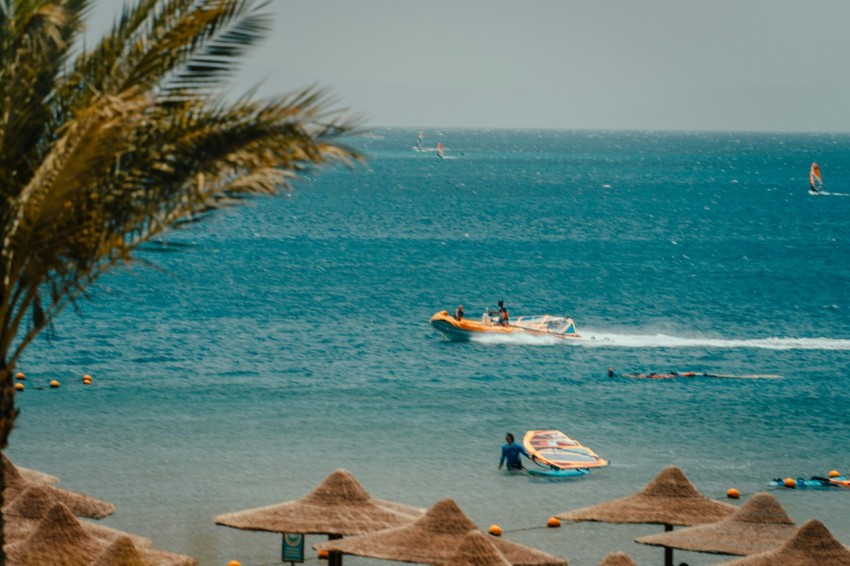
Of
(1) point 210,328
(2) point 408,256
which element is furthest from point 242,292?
(2) point 408,256

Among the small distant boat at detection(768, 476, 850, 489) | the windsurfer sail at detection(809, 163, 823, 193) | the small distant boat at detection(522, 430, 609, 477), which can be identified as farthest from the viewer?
the windsurfer sail at detection(809, 163, 823, 193)

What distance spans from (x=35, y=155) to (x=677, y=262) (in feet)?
283

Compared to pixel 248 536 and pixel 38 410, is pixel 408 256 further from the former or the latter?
pixel 248 536

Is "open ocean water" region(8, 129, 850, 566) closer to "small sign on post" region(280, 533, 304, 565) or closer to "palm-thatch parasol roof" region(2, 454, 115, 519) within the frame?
"palm-thatch parasol roof" region(2, 454, 115, 519)

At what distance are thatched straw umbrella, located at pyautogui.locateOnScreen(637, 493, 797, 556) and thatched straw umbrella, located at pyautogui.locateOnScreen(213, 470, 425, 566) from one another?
4.14 m

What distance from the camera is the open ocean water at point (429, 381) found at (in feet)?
101

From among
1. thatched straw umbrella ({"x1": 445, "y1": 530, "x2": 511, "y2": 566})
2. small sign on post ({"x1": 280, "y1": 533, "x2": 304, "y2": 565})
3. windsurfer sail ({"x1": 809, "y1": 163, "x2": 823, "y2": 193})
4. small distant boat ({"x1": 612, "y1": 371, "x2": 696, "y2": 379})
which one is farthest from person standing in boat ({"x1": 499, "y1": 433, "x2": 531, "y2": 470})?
windsurfer sail ({"x1": 809, "y1": 163, "x2": 823, "y2": 193})

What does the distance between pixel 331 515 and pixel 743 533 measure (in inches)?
243

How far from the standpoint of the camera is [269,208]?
14162cm

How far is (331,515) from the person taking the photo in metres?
20.6

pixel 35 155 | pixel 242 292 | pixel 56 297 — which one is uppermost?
pixel 35 155

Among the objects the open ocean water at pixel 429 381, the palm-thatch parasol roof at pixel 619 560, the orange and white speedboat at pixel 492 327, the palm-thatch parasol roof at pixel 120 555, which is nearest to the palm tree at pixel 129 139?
the open ocean water at pixel 429 381

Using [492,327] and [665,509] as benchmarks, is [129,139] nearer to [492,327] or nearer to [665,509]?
[665,509]

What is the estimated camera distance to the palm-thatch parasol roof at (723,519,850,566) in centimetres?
1772
